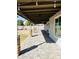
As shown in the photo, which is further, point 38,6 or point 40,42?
point 40,42

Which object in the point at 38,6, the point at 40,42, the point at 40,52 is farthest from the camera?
the point at 40,42

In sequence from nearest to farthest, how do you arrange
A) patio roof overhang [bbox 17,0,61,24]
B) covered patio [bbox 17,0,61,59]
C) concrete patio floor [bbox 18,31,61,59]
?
1. concrete patio floor [bbox 18,31,61,59]
2. covered patio [bbox 17,0,61,59]
3. patio roof overhang [bbox 17,0,61,24]

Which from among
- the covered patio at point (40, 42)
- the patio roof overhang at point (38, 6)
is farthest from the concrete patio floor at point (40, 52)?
the patio roof overhang at point (38, 6)

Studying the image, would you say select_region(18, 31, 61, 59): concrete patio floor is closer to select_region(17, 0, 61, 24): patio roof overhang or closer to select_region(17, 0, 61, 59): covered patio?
select_region(17, 0, 61, 59): covered patio

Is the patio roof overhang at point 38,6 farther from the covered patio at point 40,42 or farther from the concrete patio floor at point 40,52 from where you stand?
the concrete patio floor at point 40,52

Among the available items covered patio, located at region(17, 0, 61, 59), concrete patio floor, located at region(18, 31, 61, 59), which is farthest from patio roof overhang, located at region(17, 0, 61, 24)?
concrete patio floor, located at region(18, 31, 61, 59)

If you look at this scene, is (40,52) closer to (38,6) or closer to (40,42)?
(38,6)

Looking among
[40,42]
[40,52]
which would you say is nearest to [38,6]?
[40,52]

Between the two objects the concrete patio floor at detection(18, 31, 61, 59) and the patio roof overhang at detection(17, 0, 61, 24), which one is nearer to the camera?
the concrete patio floor at detection(18, 31, 61, 59)

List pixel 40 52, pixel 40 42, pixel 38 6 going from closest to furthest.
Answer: pixel 40 52, pixel 38 6, pixel 40 42
